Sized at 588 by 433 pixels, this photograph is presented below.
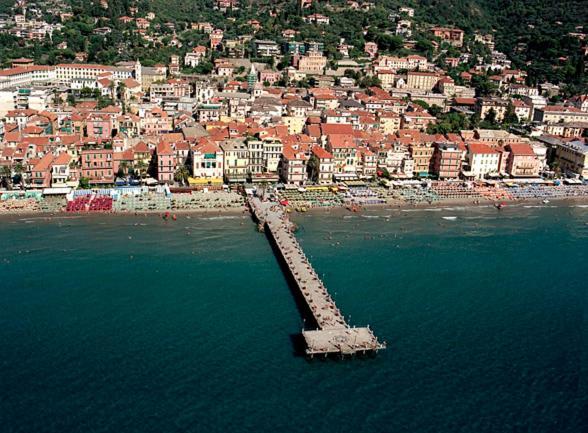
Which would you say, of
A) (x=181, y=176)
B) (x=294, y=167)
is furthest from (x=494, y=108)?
(x=181, y=176)

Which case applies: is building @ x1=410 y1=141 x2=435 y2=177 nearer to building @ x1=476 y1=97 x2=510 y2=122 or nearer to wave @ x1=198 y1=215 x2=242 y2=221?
wave @ x1=198 y1=215 x2=242 y2=221

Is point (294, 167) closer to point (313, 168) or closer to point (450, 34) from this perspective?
point (313, 168)

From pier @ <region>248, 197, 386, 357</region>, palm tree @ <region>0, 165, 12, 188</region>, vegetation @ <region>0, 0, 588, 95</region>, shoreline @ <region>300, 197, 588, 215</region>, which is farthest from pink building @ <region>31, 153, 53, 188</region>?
vegetation @ <region>0, 0, 588, 95</region>

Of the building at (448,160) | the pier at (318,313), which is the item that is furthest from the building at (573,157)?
the pier at (318,313)

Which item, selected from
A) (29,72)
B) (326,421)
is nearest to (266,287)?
(326,421)

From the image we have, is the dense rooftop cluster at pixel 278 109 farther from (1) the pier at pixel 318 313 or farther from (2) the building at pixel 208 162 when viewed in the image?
(1) the pier at pixel 318 313

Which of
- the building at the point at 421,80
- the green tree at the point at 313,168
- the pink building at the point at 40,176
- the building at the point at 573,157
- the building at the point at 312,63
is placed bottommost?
the pink building at the point at 40,176

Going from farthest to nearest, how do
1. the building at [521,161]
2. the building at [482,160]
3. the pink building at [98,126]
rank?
the building at [521,161] → the building at [482,160] → the pink building at [98,126]

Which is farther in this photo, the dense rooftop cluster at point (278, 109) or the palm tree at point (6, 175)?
the dense rooftop cluster at point (278, 109)
